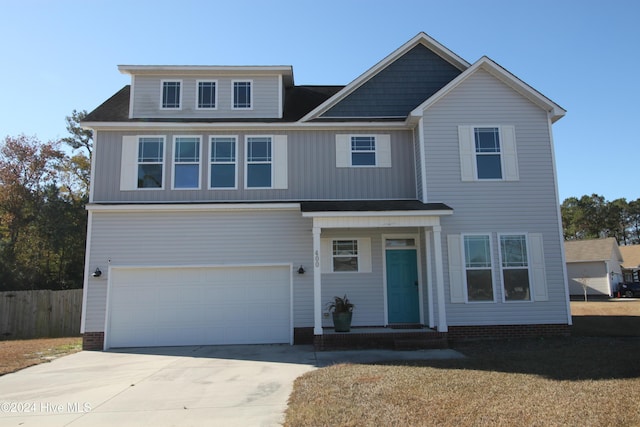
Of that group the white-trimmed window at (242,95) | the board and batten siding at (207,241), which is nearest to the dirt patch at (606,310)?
the board and batten siding at (207,241)

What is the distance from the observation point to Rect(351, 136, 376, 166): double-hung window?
→ 44.0 feet

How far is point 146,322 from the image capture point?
1250 cm

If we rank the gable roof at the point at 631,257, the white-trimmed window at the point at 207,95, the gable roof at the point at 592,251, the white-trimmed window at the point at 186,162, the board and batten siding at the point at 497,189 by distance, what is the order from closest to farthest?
the board and batten siding at the point at 497,189 < the white-trimmed window at the point at 186,162 < the white-trimmed window at the point at 207,95 < the gable roof at the point at 592,251 < the gable roof at the point at 631,257

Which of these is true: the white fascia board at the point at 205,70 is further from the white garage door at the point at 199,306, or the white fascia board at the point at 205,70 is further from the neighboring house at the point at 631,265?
the neighboring house at the point at 631,265

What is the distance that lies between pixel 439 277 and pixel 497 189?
9.94ft

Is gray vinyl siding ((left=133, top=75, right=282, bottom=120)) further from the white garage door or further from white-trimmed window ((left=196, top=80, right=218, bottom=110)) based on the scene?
the white garage door

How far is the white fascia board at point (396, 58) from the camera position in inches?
534

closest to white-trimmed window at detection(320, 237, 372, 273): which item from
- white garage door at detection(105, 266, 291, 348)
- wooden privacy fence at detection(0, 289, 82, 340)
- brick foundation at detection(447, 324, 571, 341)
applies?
white garage door at detection(105, 266, 291, 348)

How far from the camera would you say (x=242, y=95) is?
14078mm

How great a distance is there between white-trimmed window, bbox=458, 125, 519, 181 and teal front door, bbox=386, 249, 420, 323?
9.07ft

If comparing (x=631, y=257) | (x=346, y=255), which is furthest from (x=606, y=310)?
(x=631, y=257)

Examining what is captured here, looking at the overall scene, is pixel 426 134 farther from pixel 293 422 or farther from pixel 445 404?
pixel 293 422

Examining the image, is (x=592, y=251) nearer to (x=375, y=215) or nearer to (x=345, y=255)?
(x=345, y=255)

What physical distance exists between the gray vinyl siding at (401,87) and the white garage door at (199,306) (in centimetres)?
521
